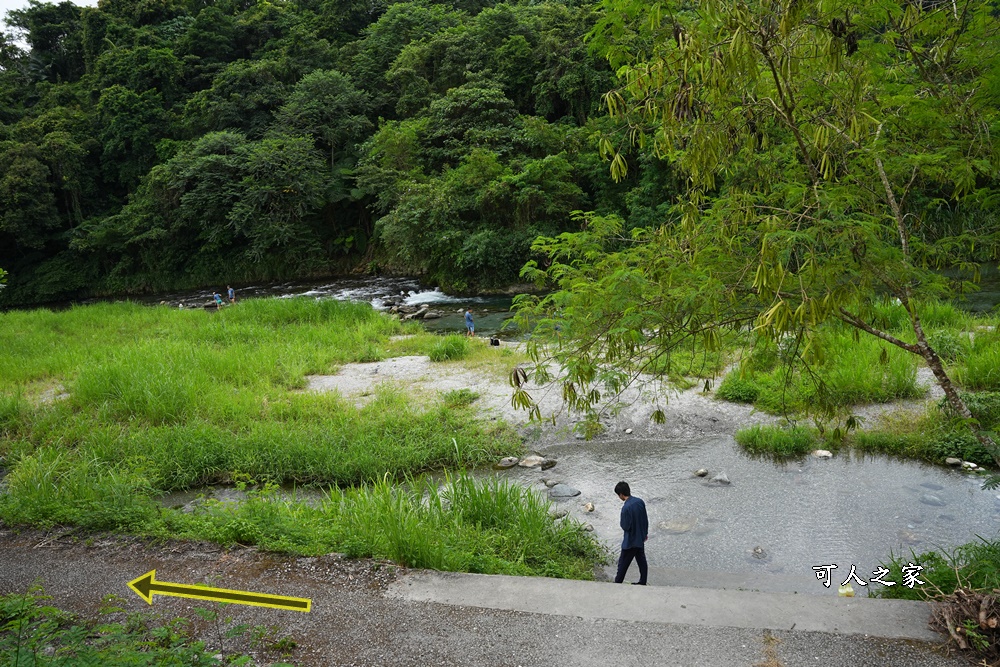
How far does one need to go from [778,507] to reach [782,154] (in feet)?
13.5

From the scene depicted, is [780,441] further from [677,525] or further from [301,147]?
[301,147]

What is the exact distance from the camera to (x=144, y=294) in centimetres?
3397

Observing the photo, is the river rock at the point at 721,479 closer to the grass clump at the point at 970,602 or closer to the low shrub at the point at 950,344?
the grass clump at the point at 970,602

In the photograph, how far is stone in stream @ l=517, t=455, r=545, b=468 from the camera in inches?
359

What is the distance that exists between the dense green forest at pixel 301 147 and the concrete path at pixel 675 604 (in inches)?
797

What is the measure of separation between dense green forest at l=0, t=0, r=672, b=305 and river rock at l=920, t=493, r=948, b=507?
17894 millimetres

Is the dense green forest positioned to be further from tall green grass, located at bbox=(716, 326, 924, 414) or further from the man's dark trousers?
the man's dark trousers

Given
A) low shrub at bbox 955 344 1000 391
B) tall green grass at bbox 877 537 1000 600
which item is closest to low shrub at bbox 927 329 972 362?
low shrub at bbox 955 344 1000 391

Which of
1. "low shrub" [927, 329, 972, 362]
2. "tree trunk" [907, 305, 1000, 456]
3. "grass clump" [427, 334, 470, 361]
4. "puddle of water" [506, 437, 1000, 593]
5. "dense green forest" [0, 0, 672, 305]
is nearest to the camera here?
"tree trunk" [907, 305, 1000, 456]

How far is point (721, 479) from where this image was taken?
822 centimetres

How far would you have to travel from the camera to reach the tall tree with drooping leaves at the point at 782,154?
406cm

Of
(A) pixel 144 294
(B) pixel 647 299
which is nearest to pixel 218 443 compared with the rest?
(B) pixel 647 299

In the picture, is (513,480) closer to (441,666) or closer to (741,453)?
(741,453)

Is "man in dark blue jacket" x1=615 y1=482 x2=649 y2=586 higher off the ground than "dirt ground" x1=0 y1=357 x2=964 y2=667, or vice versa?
"dirt ground" x1=0 y1=357 x2=964 y2=667
